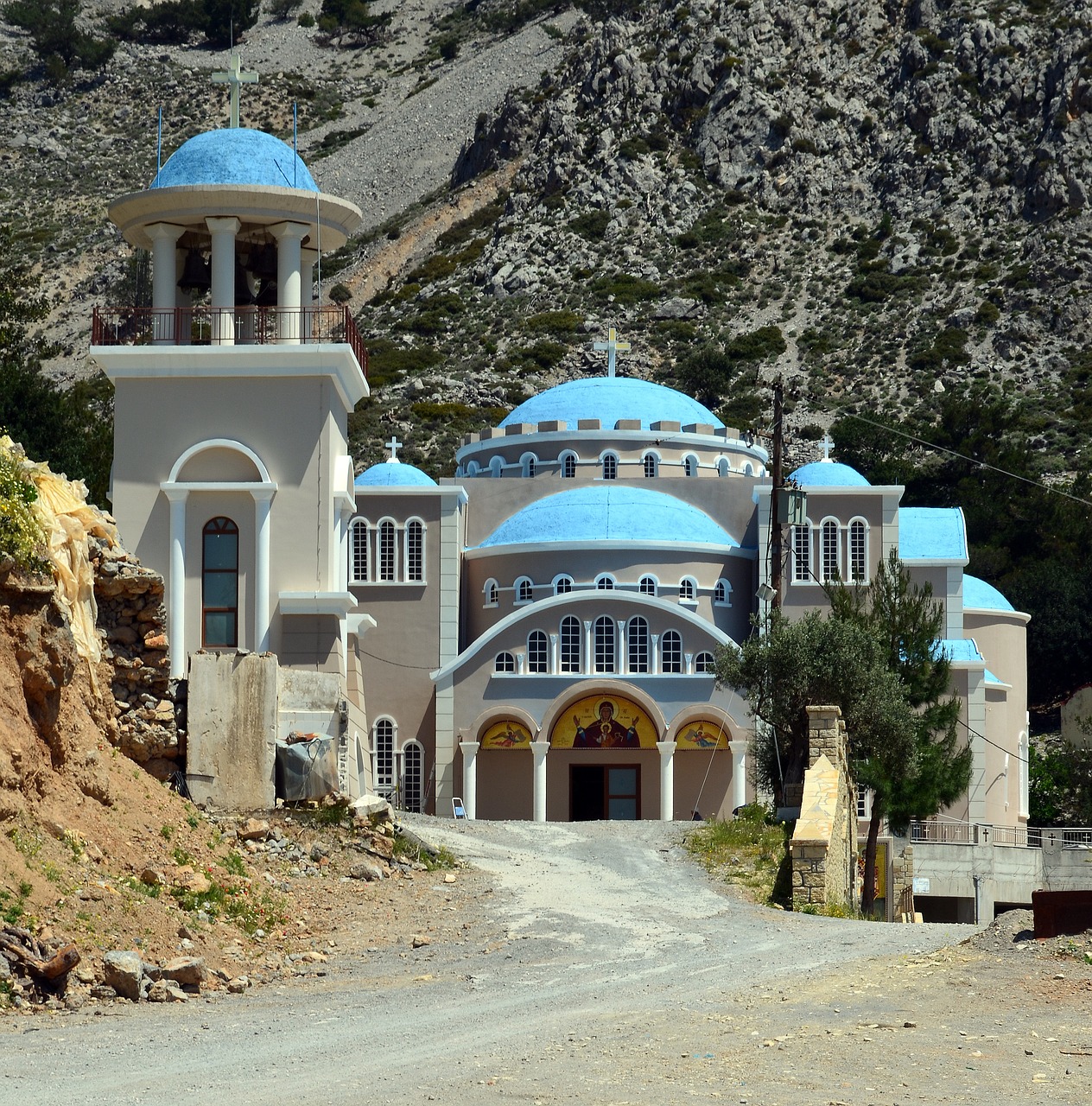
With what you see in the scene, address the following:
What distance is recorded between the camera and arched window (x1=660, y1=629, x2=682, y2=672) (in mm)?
42219

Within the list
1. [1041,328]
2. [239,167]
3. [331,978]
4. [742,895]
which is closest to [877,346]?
[1041,328]

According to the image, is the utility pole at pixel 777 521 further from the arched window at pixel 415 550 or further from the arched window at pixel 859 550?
the arched window at pixel 415 550

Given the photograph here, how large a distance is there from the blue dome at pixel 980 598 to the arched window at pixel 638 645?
33.1 ft

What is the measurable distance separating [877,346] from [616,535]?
162ft

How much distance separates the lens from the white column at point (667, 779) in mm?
40750

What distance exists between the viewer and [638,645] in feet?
139

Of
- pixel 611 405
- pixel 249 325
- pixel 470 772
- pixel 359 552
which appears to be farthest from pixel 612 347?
pixel 249 325

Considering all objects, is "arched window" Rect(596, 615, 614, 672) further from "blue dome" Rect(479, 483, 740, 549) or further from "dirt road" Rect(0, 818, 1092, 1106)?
"dirt road" Rect(0, 818, 1092, 1106)

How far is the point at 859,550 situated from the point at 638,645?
260 inches

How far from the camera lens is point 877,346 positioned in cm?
9106

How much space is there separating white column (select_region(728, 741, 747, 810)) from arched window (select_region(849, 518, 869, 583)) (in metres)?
6.10

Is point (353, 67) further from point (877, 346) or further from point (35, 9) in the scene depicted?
point (877, 346)

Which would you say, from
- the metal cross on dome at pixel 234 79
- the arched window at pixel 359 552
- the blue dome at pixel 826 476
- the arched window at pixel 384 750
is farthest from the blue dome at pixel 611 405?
the metal cross on dome at pixel 234 79

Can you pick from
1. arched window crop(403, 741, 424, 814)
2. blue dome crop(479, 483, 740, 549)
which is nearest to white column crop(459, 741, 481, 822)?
arched window crop(403, 741, 424, 814)
